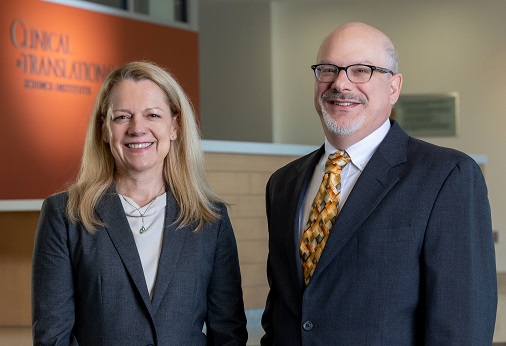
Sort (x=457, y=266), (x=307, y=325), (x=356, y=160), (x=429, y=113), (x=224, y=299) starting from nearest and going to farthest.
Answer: (x=457, y=266) → (x=307, y=325) → (x=356, y=160) → (x=224, y=299) → (x=429, y=113)

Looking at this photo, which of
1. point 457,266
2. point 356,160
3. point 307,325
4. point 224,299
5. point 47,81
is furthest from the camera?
point 47,81

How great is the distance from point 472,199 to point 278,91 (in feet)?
31.8

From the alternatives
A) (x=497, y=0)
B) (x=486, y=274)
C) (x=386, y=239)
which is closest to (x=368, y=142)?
(x=386, y=239)

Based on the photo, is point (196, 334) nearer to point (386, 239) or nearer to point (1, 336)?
point (386, 239)

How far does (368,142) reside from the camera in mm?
2377

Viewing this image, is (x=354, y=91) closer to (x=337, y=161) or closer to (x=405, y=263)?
(x=337, y=161)

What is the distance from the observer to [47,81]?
8586 millimetres

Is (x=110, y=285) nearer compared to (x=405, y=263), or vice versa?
(x=405, y=263)

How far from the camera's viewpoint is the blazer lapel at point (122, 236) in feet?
7.68

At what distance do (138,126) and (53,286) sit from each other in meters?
0.48

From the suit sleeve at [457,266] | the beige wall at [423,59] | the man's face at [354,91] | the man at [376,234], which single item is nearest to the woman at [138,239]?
the man at [376,234]

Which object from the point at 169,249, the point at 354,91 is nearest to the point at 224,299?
the point at 169,249

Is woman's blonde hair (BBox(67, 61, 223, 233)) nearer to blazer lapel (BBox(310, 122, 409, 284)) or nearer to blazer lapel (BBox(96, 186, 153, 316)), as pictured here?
blazer lapel (BBox(96, 186, 153, 316))

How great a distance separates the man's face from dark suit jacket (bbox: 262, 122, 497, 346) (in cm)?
9
